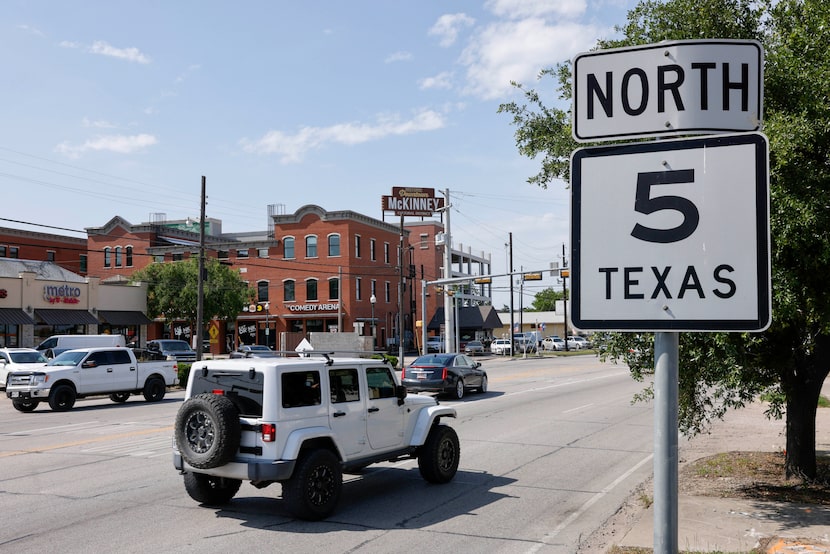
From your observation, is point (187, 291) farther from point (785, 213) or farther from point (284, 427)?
point (785, 213)

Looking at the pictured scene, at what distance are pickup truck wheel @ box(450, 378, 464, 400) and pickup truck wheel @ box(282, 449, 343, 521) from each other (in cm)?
1691

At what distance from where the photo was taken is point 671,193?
111 inches

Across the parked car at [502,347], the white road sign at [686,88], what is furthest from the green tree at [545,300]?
the white road sign at [686,88]

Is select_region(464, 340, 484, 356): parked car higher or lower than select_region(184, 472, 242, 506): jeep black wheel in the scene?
lower

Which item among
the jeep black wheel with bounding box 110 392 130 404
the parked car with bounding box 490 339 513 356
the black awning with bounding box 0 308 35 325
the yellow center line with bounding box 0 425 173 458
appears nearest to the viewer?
the yellow center line with bounding box 0 425 173 458

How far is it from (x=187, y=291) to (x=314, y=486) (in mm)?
54853

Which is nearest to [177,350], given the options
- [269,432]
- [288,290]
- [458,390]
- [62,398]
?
[62,398]

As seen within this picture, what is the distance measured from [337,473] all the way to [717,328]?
7.40 metres

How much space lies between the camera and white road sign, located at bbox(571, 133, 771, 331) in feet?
8.79

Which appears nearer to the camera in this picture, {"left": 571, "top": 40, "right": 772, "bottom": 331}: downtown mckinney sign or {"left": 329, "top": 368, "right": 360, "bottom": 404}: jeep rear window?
{"left": 571, "top": 40, "right": 772, "bottom": 331}: downtown mckinney sign

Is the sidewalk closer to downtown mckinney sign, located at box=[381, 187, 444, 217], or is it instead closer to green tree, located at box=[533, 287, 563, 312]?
downtown mckinney sign, located at box=[381, 187, 444, 217]

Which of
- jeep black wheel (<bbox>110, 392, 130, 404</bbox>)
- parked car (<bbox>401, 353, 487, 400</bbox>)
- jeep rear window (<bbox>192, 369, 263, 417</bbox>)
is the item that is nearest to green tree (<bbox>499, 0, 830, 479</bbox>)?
jeep rear window (<bbox>192, 369, 263, 417</bbox>)

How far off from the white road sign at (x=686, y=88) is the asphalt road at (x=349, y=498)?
245 inches

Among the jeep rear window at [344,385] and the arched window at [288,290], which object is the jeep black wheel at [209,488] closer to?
the jeep rear window at [344,385]
